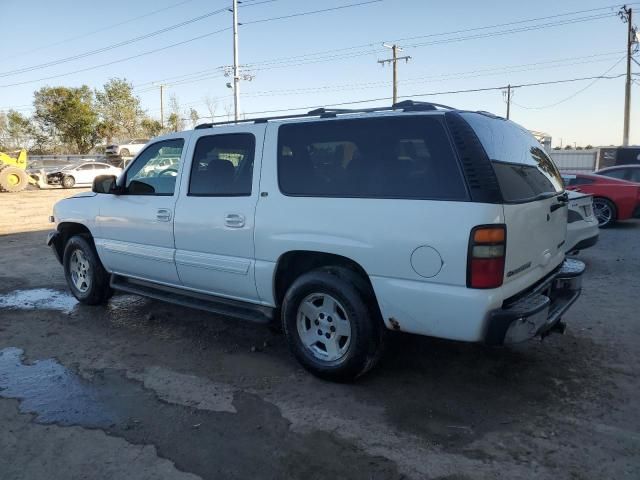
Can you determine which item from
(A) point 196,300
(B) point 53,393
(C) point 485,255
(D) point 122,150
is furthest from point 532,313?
(D) point 122,150

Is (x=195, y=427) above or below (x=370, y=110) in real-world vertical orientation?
below

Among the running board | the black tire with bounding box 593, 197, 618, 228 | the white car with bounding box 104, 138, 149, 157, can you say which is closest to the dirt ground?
the running board

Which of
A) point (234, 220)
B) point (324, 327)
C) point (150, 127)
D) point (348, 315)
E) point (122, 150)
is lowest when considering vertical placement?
point (324, 327)

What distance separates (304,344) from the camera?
401cm

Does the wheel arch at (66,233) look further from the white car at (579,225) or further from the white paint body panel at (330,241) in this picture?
the white car at (579,225)

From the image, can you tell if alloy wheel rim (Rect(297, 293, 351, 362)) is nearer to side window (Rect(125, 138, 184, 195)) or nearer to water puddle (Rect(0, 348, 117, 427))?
water puddle (Rect(0, 348, 117, 427))

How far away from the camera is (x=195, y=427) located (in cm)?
332

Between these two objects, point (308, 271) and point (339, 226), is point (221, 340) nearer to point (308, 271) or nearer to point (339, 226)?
point (308, 271)

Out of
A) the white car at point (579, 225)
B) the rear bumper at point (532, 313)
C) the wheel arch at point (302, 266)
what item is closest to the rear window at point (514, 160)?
the rear bumper at point (532, 313)

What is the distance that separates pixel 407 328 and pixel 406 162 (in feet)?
3.64

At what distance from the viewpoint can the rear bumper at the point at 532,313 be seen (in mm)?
3139

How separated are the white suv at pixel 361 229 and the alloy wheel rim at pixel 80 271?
1254mm

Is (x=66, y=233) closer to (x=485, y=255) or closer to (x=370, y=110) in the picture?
(x=370, y=110)

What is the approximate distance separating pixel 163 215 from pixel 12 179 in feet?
77.9
